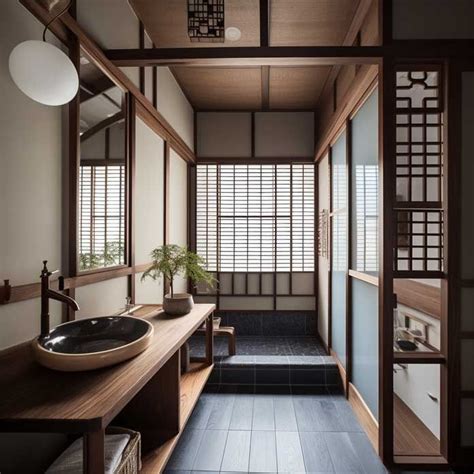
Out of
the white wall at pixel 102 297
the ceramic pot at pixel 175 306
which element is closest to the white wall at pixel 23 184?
the white wall at pixel 102 297

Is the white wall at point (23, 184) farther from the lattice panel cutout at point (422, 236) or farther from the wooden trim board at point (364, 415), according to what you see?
the wooden trim board at point (364, 415)

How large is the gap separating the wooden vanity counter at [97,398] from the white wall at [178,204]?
179 centimetres

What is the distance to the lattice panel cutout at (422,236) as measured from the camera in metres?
2.01

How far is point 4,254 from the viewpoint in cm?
126

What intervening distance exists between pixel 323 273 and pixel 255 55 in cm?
254

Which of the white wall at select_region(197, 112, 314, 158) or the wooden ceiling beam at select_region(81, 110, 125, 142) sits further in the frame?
the white wall at select_region(197, 112, 314, 158)

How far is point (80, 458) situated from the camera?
134 centimetres

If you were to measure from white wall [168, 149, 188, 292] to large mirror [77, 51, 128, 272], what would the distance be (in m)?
1.22

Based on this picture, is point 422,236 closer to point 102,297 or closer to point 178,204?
point 102,297

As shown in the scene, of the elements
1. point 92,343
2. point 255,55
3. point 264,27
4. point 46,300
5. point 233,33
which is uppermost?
point 233,33

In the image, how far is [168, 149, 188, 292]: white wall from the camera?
351 centimetres

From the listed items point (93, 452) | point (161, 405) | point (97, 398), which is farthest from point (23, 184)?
point (161, 405)

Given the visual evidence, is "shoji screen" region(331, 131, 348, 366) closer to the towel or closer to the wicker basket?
the wicker basket

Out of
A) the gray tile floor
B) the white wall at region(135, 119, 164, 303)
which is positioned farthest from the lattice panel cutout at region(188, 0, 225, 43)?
the gray tile floor
